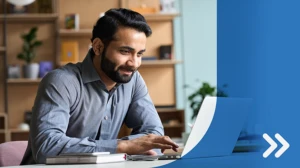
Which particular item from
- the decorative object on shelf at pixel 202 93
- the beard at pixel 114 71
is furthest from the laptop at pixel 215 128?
the decorative object on shelf at pixel 202 93

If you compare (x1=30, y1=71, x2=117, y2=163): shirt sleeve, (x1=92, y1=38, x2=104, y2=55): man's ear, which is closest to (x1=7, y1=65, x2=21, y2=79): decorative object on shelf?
(x1=92, y1=38, x2=104, y2=55): man's ear

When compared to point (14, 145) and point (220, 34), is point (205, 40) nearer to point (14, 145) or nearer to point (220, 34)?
point (220, 34)

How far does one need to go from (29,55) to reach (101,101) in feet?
13.8

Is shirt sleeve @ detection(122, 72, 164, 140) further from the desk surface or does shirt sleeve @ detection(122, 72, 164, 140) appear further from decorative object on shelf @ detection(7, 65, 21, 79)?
decorative object on shelf @ detection(7, 65, 21, 79)

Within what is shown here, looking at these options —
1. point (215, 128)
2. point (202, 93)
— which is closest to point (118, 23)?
point (215, 128)

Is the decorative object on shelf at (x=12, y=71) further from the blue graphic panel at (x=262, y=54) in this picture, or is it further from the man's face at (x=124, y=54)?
the man's face at (x=124, y=54)

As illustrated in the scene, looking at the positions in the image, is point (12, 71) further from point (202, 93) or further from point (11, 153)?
point (11, 153)

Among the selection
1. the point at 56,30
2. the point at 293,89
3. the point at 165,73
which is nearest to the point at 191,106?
the point at 165,73

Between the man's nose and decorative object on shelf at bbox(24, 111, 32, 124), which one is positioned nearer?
the man's nose

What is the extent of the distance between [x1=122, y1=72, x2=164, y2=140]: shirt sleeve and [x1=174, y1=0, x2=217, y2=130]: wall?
4324 millimetres

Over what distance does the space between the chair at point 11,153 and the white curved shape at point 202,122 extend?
0.73 meters

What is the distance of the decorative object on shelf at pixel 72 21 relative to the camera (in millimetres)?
6504

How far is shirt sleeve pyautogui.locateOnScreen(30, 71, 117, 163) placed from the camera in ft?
6.89

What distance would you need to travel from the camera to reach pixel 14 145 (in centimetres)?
234
